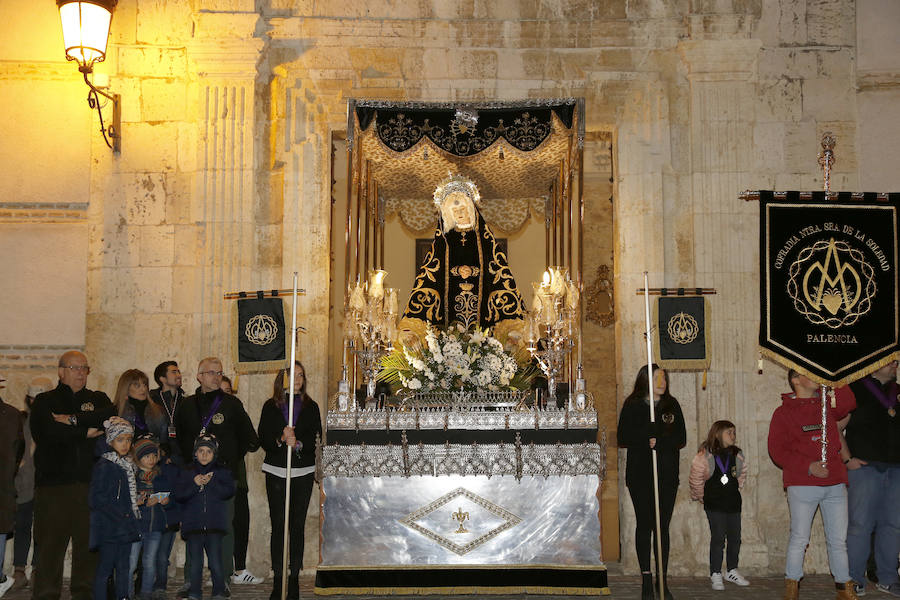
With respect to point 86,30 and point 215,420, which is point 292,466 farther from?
point 86,30

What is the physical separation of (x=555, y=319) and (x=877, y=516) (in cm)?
320

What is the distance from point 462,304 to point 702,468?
2.73 m

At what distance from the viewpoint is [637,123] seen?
383 inches

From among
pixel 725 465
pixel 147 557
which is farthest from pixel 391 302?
pixel 725 465

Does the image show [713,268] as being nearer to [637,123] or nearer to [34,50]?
[637,123]

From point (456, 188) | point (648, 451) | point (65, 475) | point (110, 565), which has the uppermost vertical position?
point (456, 188)

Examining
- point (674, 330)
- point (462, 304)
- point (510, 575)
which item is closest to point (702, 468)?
point (674, 330)

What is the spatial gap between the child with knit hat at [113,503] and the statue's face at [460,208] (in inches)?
153

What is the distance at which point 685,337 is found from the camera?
28.7ft

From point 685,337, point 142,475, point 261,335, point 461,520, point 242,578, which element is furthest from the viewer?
point 685,337

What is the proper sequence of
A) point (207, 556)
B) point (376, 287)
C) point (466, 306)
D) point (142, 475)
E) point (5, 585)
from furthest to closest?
point (466, 306) < point (376, 287) < point (5, 585) < point (207, 556) < point (142, 475)

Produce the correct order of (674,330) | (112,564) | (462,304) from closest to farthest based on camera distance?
(112,564) < (674,330) < (462,304)

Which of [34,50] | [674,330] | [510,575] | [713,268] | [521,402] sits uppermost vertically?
[34,50]

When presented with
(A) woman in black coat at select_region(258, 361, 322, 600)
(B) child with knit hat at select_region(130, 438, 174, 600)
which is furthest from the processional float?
(B) child with knit hat at select_region(130, 438, 174, 600)
